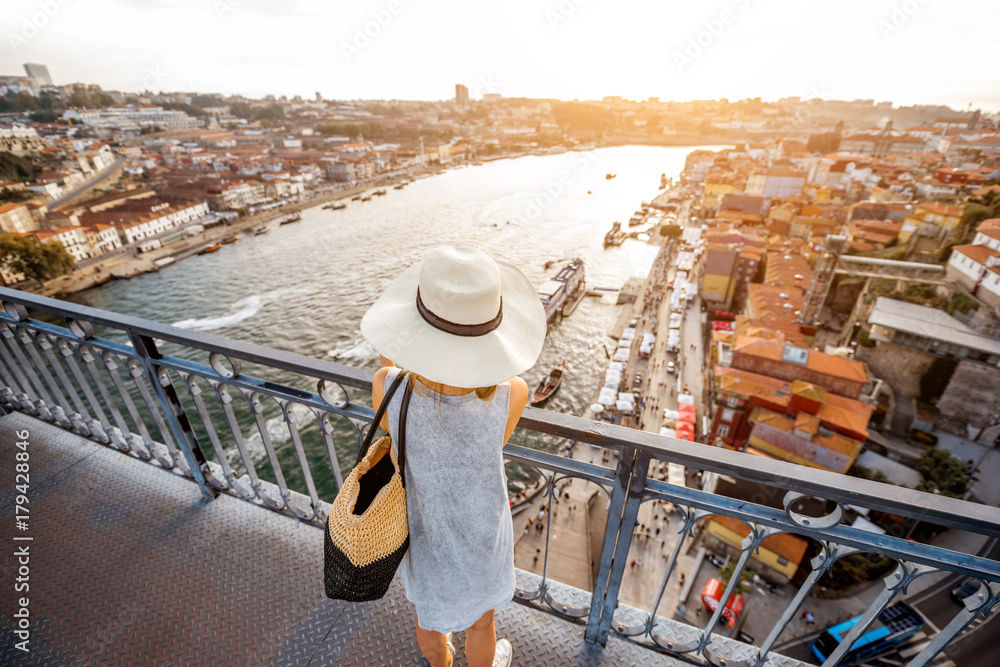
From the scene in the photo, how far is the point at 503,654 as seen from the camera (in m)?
1.54

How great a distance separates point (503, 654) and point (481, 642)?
256mm

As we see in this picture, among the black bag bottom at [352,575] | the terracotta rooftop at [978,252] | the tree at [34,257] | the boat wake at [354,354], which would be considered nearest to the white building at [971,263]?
the terracotta rooftop at [978,252]

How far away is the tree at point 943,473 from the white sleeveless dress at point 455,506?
14.0 metres

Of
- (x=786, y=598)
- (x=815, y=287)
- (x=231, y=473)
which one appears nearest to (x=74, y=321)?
(x=231, y=473)

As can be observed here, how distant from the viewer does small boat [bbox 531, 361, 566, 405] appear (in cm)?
1519

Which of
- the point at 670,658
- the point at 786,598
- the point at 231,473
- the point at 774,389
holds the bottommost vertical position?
the point at 786,598

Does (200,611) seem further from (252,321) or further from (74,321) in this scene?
(252,321)

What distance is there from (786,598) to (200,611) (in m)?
10.9

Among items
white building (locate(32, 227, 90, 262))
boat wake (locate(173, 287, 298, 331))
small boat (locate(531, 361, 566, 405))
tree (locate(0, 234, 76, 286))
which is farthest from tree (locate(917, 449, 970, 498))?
white building (locate(32, 227, 90, 262))

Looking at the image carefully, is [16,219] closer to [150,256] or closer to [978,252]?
[150,256]

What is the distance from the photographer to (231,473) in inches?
82.7

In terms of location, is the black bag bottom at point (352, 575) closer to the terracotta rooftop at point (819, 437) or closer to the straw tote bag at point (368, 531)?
the straw tote bag at point (368, 531)

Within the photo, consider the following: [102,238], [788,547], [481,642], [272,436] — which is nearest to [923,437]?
[788,547]

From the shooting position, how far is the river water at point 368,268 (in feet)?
58.1
